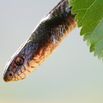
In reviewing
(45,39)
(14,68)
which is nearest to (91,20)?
(45,39)

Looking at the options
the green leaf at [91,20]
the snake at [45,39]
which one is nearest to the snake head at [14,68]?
the snake at [45,39]

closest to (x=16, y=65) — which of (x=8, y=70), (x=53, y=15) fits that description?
(x=8, y=70)

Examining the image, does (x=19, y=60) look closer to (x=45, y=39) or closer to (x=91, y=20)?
(x=45, y=39)

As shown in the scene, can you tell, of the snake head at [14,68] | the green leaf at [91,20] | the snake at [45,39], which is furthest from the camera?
the snake head at [14,68]

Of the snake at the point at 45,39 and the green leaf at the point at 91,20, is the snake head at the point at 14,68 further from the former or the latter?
the green leaf at the point at 91,20

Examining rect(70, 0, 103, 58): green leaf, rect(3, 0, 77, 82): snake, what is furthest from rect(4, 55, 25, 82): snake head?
rect(70, 0, 103, 58): green leaf

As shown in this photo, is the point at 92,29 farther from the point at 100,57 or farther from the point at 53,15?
the point at 53,15
